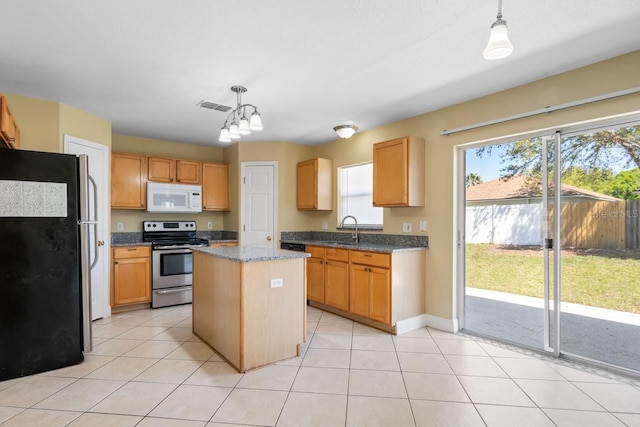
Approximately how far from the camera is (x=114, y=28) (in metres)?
2.15

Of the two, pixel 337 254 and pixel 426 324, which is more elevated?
pixel 337 254

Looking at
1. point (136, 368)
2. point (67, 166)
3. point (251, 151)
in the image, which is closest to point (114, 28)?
point (67, 166)

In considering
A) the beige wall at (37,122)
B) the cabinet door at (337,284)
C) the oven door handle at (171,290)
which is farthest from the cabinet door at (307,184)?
the beige wall at (37,122)

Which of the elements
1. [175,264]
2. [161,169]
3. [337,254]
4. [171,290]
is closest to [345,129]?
[337,254]

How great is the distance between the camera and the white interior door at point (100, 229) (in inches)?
154

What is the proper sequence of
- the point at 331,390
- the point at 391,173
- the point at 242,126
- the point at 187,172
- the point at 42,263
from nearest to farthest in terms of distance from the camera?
the point at 331,390
the point at 42,263
the point at 242,126
the point at 391,173
the point at 187,172

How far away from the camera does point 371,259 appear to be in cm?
361

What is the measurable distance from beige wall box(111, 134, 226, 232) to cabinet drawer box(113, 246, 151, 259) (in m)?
0.69

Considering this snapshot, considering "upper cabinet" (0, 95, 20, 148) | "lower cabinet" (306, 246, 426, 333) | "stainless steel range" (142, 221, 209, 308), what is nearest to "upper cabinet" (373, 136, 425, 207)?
"lower cabinet" (306, 246, 426, 333)

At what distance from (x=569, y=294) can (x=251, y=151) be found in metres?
4.35

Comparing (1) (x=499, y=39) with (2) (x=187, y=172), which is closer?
(1) (x=499, y=39)

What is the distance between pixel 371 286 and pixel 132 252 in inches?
123

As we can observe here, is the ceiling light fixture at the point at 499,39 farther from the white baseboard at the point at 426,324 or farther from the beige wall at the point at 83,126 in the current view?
the beige wall at the point at 83,126

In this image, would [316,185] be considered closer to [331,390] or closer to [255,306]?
[255,306]
